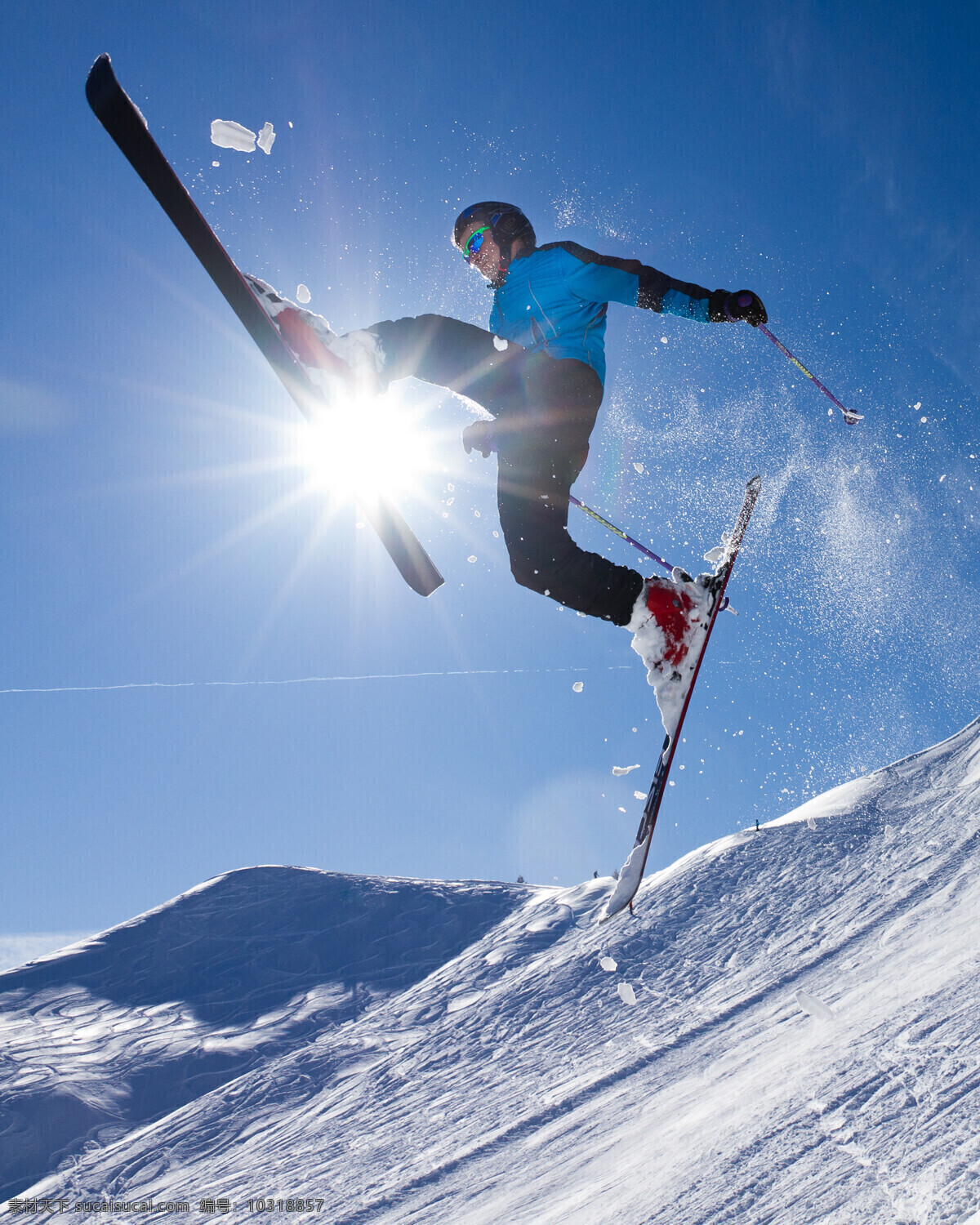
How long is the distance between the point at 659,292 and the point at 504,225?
817 millimetres

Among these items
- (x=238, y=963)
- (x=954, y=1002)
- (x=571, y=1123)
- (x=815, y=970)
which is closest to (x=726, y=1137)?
(x=954, y=1002)

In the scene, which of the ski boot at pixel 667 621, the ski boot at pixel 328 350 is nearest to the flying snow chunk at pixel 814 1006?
the ski boot at pixel 667 621

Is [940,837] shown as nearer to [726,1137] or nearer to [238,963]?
[726,1137]

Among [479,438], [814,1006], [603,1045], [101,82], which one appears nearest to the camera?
[101,82]

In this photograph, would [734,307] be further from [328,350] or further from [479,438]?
[328,350]

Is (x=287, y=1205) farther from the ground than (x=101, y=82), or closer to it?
closer to it

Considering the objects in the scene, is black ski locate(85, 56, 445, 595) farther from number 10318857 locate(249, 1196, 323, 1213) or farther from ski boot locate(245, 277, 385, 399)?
number 10318857 locate(249, 1196, 323, 1213)

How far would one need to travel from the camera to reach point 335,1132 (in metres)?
29.1

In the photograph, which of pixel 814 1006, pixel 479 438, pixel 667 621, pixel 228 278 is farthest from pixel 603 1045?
pixel 228 278

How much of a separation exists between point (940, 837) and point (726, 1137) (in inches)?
752

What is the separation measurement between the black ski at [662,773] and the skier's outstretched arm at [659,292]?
1177 mm

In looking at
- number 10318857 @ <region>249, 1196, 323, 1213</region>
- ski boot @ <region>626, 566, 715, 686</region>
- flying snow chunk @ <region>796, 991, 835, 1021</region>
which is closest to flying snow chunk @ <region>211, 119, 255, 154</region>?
ski boot @ <region>626, 566, 715, 686</region>

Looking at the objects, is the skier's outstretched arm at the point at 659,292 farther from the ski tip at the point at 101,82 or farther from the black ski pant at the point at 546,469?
the ski tip at the point at 101,82

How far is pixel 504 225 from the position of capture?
367cm
